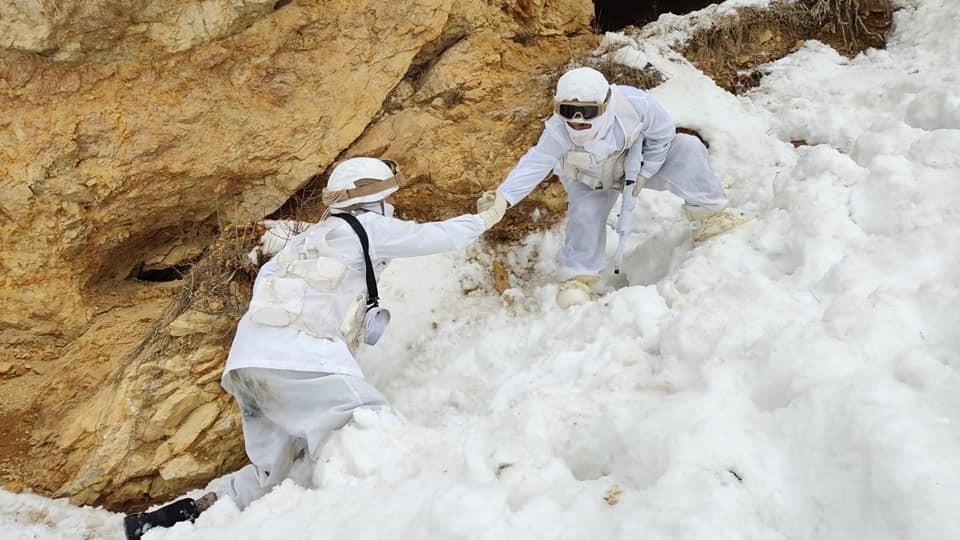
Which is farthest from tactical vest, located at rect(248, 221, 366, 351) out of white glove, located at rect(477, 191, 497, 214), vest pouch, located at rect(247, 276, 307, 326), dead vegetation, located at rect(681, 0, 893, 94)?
dead vegetation, located at rect(681, 0, 893, 94)

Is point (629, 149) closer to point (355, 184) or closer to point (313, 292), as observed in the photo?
point (355, 184)

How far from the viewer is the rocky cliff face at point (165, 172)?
3559mm

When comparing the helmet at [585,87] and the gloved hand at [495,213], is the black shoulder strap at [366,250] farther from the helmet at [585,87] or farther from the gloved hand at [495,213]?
the helmet at [585,87]

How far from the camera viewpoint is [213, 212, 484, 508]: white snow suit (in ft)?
8.82

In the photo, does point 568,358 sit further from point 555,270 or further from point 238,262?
point 238,262

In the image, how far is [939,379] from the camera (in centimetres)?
165

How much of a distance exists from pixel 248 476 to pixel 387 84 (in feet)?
9.51

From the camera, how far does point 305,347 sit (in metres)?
2.74

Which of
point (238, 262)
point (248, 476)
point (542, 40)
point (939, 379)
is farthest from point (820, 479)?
point (542, 40)

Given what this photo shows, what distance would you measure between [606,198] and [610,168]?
0.29 m

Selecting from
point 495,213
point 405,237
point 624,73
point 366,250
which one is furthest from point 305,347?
point 624,73

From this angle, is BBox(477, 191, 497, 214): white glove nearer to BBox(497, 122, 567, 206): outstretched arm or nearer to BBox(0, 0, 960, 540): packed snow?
BBox(0, 0, 960, 540): packed snow

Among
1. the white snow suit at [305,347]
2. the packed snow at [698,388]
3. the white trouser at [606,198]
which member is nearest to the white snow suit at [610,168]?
the white trouser at [606,198]

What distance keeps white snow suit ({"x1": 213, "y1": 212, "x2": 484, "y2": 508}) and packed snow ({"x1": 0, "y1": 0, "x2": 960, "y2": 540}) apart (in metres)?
0.25
